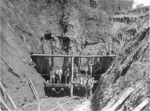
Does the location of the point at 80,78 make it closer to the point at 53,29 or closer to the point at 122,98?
the point at 53,29

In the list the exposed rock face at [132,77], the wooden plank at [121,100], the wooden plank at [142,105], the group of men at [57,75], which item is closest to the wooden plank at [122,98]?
the wooden plank at [121,100]

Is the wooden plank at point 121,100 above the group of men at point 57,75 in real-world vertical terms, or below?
above

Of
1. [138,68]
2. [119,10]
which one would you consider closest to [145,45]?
[138,68]

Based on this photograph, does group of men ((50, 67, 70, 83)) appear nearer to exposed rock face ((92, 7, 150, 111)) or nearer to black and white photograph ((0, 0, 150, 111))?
black and white photograph ((0, 0, 150, 111))

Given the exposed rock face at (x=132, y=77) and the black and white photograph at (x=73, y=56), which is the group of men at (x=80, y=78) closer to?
the black and white photograph at (x=73, y=56)

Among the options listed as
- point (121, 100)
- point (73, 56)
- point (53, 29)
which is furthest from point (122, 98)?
point (53, 29)

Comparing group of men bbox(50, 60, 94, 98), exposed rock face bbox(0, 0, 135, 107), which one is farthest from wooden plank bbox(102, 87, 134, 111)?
exposed rock face bbox(0, 0, 135, 107)

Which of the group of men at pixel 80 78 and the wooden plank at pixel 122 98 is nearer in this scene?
the wooden plank at pixel 122 98

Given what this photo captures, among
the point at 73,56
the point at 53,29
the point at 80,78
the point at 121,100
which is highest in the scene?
the point at 53,29
